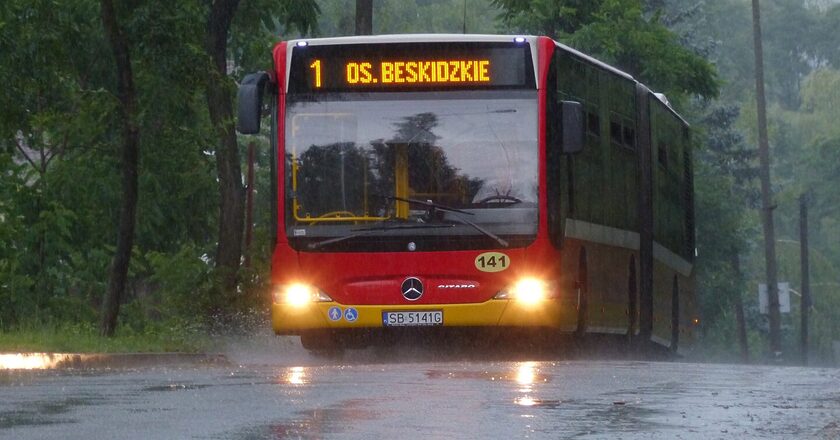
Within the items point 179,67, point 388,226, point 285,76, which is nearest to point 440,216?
point 388,226

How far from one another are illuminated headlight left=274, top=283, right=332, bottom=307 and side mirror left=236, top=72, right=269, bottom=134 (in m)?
1.58

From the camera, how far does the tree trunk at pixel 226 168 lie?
101 feet

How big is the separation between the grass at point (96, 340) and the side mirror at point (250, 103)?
8.70 ft

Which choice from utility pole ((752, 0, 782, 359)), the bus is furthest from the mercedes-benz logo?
utility pole ((752, 0, 782, 359))

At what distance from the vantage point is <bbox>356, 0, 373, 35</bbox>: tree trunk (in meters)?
34.8

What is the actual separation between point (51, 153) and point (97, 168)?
1112mm

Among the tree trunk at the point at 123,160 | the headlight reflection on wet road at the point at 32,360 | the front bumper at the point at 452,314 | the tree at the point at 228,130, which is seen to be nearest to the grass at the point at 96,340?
the headlight reflection on wet road at the point at 32,360

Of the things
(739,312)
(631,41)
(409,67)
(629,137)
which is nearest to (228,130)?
(629,137)

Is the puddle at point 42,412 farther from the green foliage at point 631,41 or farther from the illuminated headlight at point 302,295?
the green foliage at point 631,41

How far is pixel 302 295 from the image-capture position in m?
19.7

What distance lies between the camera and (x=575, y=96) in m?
20.9

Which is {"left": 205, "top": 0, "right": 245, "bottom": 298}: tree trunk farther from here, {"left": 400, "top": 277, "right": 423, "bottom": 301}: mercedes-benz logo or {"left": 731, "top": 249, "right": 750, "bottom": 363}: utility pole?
{"left": 731, "top": 249, "right": 750, "bottom": 363}: utility pole

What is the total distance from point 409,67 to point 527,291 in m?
2.39

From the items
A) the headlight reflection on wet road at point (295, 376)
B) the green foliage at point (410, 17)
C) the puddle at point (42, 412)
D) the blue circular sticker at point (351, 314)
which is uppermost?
the green foliage at point (410, 17)
